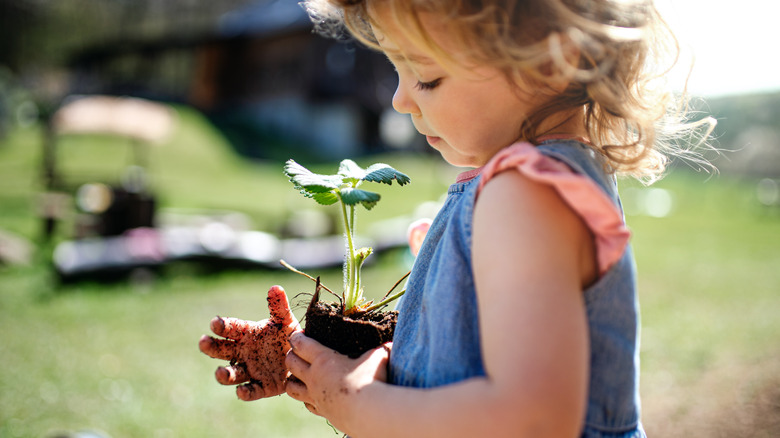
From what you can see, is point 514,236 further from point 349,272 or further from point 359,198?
point 349,272

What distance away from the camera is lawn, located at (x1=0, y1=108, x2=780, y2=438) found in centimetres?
466

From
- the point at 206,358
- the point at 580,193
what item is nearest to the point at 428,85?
the point at 580,193

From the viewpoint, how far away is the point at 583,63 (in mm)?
1184

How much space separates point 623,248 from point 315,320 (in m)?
0.69

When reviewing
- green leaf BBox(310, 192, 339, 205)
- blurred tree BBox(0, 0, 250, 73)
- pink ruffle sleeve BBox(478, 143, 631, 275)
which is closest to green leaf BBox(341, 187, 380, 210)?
green leaf BBox(310, 192, 339, 205)

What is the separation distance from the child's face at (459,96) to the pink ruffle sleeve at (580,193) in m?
0.18

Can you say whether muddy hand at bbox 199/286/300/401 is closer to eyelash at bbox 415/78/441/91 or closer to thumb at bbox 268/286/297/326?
thumb at bbox 268/286/297/326

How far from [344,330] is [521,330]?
0.50 metres

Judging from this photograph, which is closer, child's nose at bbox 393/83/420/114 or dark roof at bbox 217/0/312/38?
child's nose at bbox 393/83/420/114

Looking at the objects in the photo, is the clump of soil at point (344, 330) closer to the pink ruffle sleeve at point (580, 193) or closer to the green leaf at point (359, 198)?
the green leaf at point (359, 198)

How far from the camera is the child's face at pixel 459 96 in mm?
1177

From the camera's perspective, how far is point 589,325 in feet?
3.63

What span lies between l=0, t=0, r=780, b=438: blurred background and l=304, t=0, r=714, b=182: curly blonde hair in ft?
0.47

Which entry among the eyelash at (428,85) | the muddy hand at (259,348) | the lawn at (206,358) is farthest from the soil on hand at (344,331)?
the lawn at (206,358)
